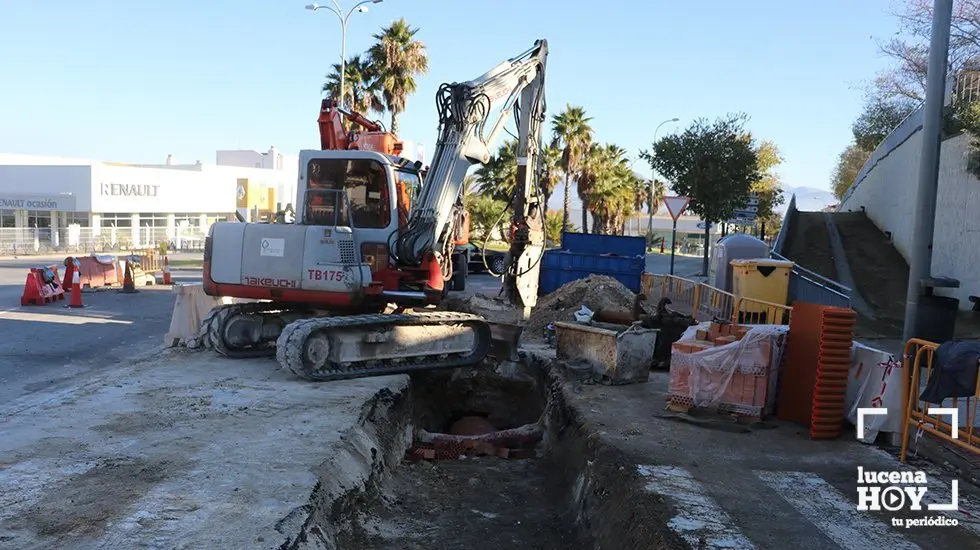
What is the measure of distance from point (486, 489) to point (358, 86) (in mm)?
28790

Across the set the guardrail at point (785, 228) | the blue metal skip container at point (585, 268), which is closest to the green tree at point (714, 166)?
the guardrail at point (785, 228)

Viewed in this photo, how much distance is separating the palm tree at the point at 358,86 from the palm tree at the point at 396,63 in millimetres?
321

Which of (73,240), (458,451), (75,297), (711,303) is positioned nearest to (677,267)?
(711,303)

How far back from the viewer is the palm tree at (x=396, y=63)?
32875 mm

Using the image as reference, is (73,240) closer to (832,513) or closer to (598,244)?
(598,244)

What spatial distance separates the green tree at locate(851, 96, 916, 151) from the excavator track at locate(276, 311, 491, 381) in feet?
123

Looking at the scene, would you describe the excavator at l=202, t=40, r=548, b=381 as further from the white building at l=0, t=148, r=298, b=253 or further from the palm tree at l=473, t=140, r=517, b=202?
→ the white building at l=0, t=148, r=298, b=253

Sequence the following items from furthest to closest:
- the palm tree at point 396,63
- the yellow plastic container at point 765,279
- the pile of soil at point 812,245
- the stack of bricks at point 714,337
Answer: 1. the palm tree at point 396,63
2. the pile of soil at point 812,245
3. the yellow plastic container at point 765,279
4. the stack of bricks at point 714,337

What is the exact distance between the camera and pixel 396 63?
33.0 metres

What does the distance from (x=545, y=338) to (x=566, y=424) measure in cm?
521

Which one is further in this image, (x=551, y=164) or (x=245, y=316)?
(x=551, y=164)

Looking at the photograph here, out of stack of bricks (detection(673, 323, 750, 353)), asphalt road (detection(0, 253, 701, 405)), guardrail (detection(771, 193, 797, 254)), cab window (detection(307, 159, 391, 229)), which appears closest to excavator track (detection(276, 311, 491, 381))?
cab window (detection(307, 159, 391, 229))

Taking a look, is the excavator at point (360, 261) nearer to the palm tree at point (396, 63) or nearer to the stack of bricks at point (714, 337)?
the stack of bricks at point (714, 337)

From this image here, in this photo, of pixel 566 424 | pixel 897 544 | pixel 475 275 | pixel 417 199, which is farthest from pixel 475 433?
pixel 475 275
